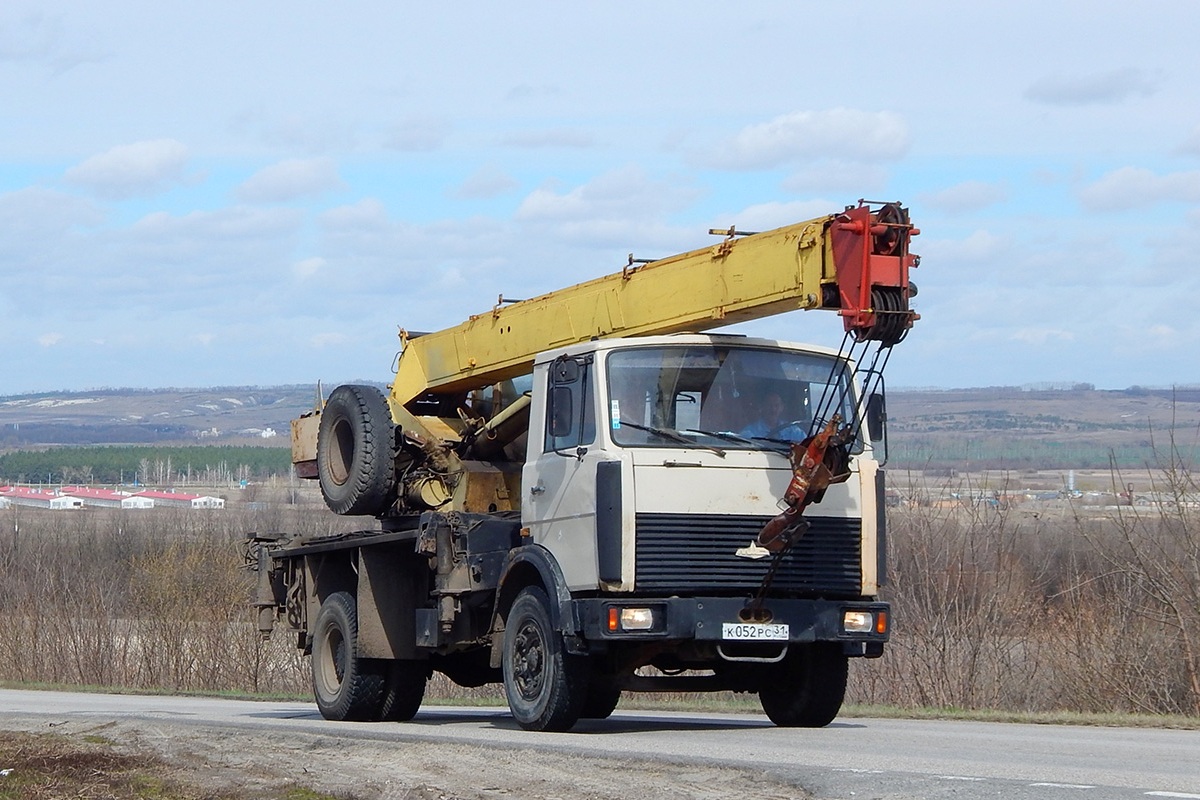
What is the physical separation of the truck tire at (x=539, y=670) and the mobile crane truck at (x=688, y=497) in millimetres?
18

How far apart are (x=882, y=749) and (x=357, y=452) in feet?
20.4

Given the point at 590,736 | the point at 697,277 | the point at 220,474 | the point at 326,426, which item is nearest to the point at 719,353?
the point at 697,277

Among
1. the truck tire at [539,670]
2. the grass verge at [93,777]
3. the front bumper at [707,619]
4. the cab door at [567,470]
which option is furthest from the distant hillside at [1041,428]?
the grass verge at [93,777]

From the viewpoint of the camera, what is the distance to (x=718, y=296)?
12.7m

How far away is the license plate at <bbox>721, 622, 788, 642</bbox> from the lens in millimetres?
11859

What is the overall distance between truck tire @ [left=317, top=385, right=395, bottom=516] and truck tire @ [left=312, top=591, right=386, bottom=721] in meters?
0.96

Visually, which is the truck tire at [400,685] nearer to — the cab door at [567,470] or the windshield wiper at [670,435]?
the cab door at [567,470]

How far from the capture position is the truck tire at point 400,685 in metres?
15.8

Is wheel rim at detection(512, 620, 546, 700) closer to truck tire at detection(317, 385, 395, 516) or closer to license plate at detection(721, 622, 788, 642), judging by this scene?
license plate at detection(721, 622, 788, 642)

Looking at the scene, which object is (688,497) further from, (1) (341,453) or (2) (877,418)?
(1) (341,453)

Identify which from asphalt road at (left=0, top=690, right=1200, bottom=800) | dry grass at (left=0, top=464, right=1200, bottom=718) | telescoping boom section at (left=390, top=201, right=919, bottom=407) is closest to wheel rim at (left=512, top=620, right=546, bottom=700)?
asphalt road at (left=0, top=690, right=1200, bottom=800)

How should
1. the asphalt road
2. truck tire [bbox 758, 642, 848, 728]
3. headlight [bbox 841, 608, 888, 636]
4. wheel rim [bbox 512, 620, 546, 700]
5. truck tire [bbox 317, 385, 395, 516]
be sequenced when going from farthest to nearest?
truck tire [bbox 317, 385, 395, 516], truck tire [bbox 758, 642, 848, 728], wheel rim [bbox 512, 620, 546, 700], headlight [bbox 841, 608, 888, 636], the asphalt road

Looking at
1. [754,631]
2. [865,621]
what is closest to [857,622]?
[865,621]

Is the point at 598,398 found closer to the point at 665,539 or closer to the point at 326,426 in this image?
the point at 665,539
